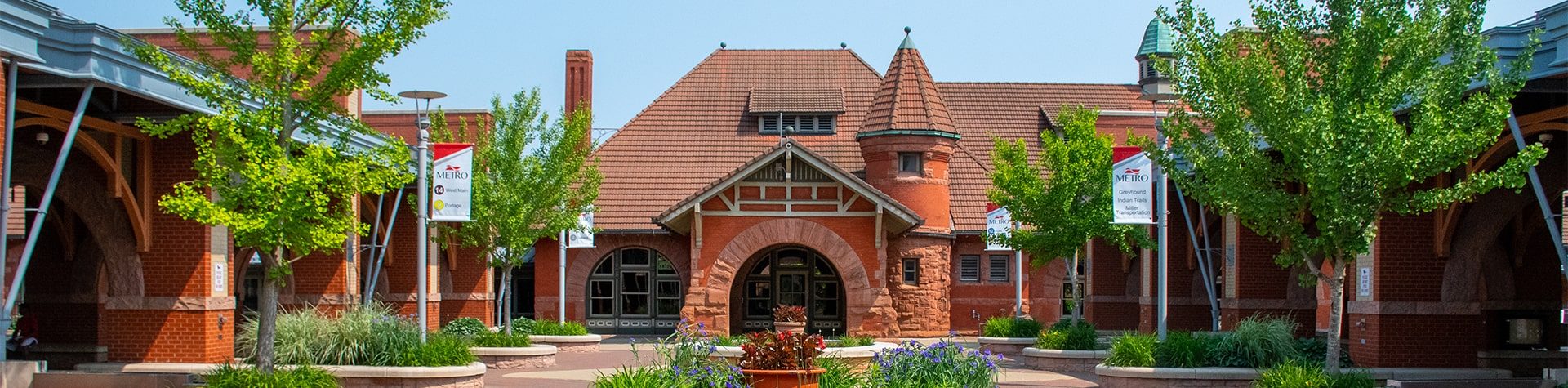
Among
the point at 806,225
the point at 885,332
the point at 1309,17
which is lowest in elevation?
the point at 885,332

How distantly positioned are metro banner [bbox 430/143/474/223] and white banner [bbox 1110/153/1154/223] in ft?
30.8

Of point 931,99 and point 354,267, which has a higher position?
point 931,99

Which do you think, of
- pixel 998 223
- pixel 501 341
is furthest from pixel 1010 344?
pixel 501 341

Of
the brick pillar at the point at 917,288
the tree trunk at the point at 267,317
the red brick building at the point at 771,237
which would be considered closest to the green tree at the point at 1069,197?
the red brick building at the point at 771,237

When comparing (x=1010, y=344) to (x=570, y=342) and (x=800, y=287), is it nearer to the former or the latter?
(x=570, y=342)

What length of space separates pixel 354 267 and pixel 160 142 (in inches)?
327

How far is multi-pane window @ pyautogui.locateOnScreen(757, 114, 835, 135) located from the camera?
45656 millimetres

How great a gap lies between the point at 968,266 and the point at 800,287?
226 inches

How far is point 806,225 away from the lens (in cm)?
3444

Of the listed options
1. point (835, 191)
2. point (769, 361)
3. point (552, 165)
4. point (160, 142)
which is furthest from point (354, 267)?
point (769, 361)

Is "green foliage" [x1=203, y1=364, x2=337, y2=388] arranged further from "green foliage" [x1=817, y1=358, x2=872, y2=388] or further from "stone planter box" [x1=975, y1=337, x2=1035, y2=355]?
"stone planter box" [x1=975, y1=337, x2=1035, y2=355]

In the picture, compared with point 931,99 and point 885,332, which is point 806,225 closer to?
point 885,332

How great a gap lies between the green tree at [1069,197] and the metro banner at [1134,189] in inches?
272

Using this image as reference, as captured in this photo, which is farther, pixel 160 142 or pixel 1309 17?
pixel 160 142
